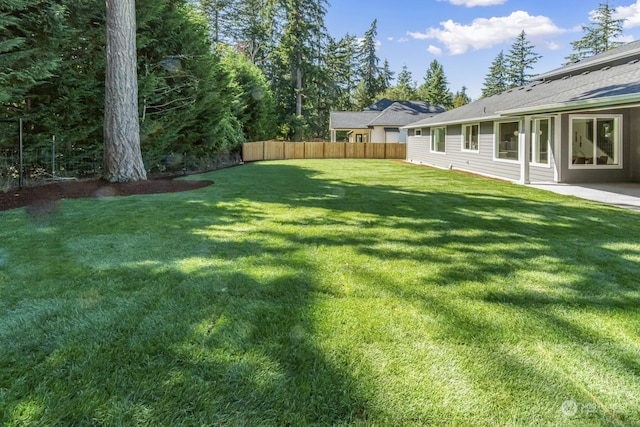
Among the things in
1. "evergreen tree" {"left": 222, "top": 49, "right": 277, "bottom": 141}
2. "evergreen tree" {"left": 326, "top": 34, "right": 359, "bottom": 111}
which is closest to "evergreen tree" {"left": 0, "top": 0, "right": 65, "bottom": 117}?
"evergreen tree" {"left": 222, "top": 49, "right": 277, "bottom": 141}

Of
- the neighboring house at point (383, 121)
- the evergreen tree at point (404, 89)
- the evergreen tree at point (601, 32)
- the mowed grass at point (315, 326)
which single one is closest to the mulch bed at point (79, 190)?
the mowed grass at point (315, 326)

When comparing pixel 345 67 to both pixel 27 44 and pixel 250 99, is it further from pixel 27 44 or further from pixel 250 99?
pixel 27 44

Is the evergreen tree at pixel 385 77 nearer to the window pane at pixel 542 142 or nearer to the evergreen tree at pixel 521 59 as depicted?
the evergreen tree at pixel 521 59

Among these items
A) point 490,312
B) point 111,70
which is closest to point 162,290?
point 490,312

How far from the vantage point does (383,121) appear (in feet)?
90.2

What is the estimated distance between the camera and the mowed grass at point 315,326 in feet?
5.31

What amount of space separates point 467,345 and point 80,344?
1997 millimetres

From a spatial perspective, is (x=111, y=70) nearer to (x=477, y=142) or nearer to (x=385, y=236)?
(x=385, y=236)

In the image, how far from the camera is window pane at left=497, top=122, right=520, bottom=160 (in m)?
11.5

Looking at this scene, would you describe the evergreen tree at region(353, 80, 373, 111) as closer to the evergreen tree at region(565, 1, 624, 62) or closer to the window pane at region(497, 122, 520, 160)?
the evergreen tree at region(565, 1, 624, 62)

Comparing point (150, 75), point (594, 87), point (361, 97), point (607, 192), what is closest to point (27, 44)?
point (150, 75)

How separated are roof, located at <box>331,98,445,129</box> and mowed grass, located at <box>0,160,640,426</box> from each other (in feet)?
78.3

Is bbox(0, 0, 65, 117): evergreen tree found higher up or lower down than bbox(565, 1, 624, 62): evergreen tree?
lower down

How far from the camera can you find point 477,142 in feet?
45.6
